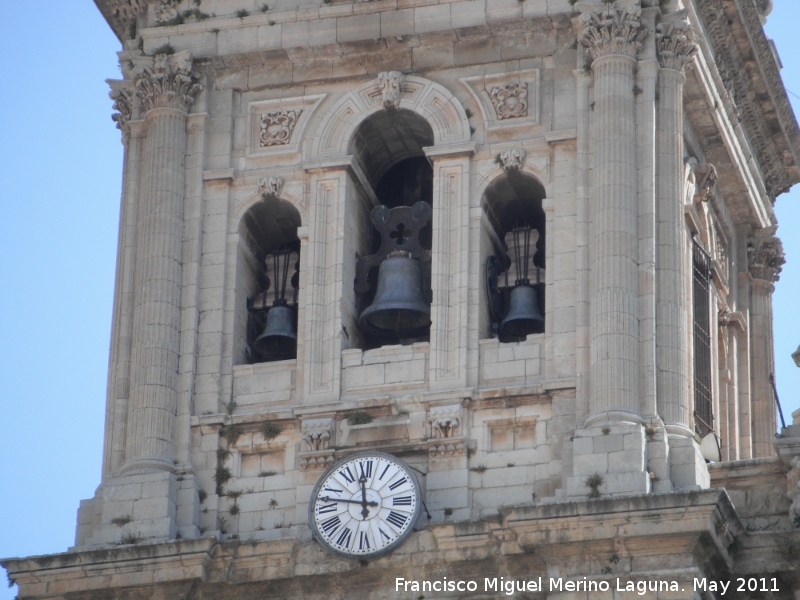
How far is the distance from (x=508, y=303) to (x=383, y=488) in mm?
3844

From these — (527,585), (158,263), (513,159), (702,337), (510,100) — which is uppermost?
(510,100)

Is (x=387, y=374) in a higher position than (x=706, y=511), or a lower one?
higher

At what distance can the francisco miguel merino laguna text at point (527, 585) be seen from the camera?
3778cm

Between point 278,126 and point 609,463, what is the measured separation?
7752mm

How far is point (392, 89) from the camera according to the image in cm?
4312

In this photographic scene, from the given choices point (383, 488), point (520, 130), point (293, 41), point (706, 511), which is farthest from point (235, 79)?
point (706, 511)

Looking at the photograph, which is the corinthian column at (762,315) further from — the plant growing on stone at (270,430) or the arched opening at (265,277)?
the plant growing on stone at (270,430)

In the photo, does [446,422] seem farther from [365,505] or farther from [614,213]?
[614,213]

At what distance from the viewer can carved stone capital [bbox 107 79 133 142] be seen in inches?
1737

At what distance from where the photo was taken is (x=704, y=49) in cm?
4428

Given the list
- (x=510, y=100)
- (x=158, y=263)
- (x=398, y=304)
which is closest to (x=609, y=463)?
(x=398, y=304)

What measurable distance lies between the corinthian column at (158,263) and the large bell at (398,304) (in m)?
2.70

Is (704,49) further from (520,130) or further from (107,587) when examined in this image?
(107,587)

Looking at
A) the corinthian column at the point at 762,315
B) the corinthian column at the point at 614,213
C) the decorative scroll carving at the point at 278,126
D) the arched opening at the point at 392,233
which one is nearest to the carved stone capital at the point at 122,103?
the decorative scroll carving at the point at 278,126
